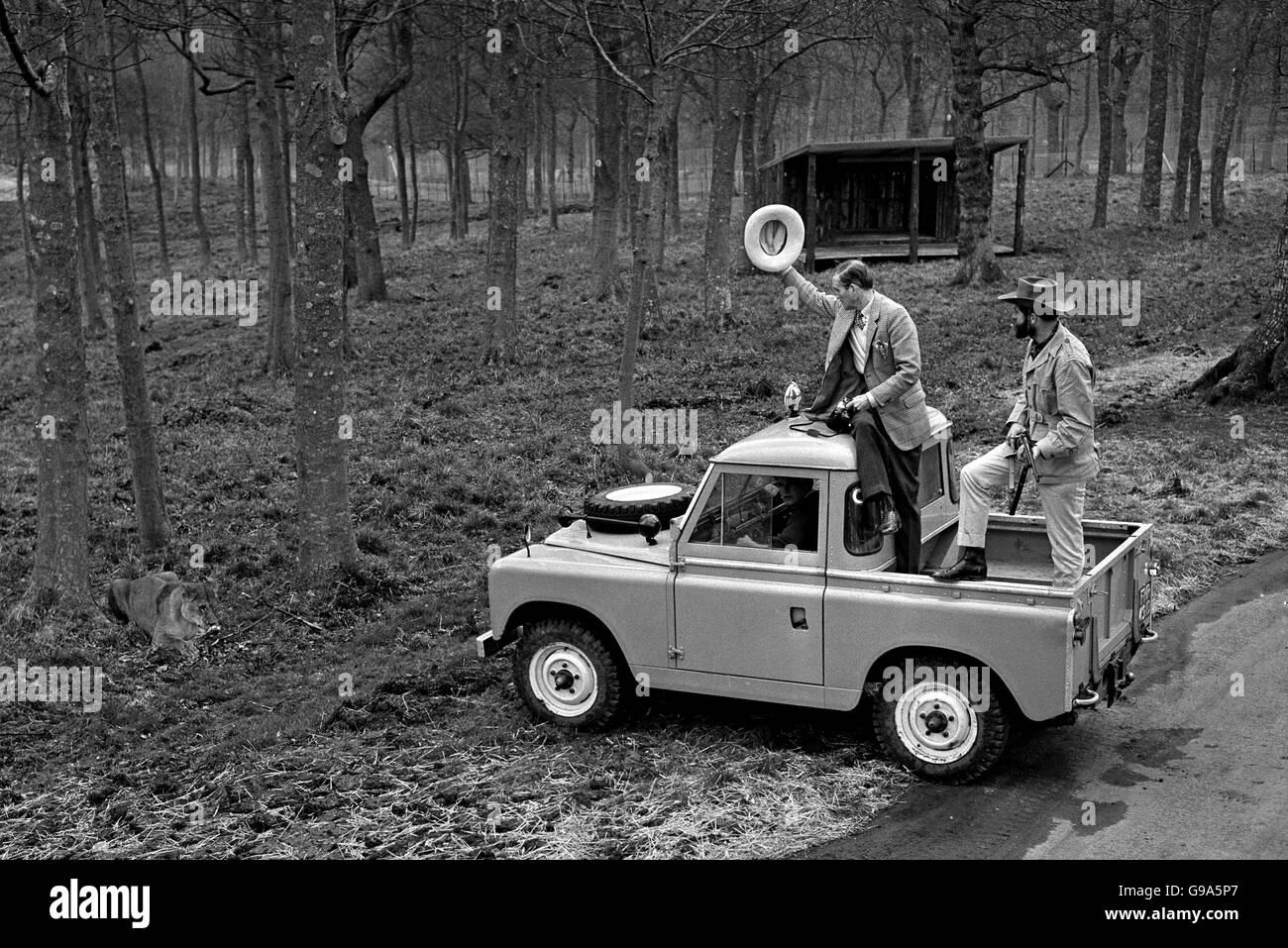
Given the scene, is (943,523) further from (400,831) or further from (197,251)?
(197,251)

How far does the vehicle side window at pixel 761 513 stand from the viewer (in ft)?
23.5

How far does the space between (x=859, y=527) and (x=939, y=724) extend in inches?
46.1

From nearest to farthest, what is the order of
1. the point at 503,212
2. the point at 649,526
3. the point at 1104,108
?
the point at 649,526 → the point at 503,212 → the point at 1104,108

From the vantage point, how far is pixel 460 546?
12.5 m

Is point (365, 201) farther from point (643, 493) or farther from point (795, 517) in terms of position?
point (795, 517)

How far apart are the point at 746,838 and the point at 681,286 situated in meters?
21.4

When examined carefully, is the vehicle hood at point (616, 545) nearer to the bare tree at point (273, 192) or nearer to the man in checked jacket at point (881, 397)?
the man in checked jacket at point (881, 397)

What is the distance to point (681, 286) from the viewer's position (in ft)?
88.2

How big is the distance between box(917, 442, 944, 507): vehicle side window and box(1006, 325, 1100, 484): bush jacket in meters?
0.81

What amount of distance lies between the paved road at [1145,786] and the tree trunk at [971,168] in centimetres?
1629

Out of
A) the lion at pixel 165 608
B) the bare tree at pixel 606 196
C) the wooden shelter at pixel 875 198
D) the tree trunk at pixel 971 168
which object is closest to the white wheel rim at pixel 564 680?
the lion at pixel 165 608

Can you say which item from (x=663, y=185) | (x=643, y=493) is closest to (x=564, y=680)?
(x=643, y=493)

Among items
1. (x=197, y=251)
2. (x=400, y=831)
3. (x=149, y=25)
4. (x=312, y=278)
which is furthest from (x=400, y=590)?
(x=197, y=251)

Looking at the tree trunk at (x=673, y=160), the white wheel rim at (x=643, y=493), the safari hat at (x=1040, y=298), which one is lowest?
the white wheel rim at (x=643, y=493)
